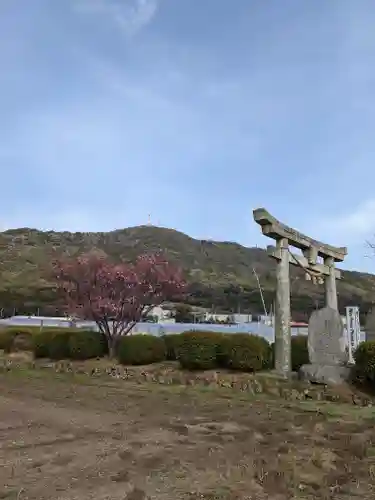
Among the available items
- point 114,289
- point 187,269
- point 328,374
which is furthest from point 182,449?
point 187,269

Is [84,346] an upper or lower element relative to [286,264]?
lower

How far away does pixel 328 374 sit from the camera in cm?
922

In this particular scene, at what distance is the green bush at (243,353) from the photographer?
10758mm

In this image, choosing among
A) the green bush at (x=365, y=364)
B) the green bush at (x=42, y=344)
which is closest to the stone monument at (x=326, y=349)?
the green bush at (x=365, y=364)

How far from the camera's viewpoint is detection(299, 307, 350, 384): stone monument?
9266 mm

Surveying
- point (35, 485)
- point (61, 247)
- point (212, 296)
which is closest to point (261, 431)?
point (35, 485)

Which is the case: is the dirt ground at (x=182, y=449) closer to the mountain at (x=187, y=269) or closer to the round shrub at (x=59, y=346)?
the round shrub at (x=59, y=346)

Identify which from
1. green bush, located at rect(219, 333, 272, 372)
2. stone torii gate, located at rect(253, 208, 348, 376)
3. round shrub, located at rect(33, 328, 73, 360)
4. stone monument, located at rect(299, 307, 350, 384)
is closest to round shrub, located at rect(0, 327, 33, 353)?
round shrub, located at rect(33, 328, 73, 360)

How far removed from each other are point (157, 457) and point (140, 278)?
10444 millimetres

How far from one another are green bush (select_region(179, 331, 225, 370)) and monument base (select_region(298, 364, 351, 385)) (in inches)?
91.9

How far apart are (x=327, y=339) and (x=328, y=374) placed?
0.82 meters

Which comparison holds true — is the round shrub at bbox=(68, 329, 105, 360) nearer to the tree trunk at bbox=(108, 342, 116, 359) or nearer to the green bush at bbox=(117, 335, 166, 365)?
the tree trunk at bbox=(108, 342, 116, 359)

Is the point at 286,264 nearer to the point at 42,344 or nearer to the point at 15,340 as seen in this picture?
the point at 42,344

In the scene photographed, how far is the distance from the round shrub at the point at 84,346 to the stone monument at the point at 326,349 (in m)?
6.43
